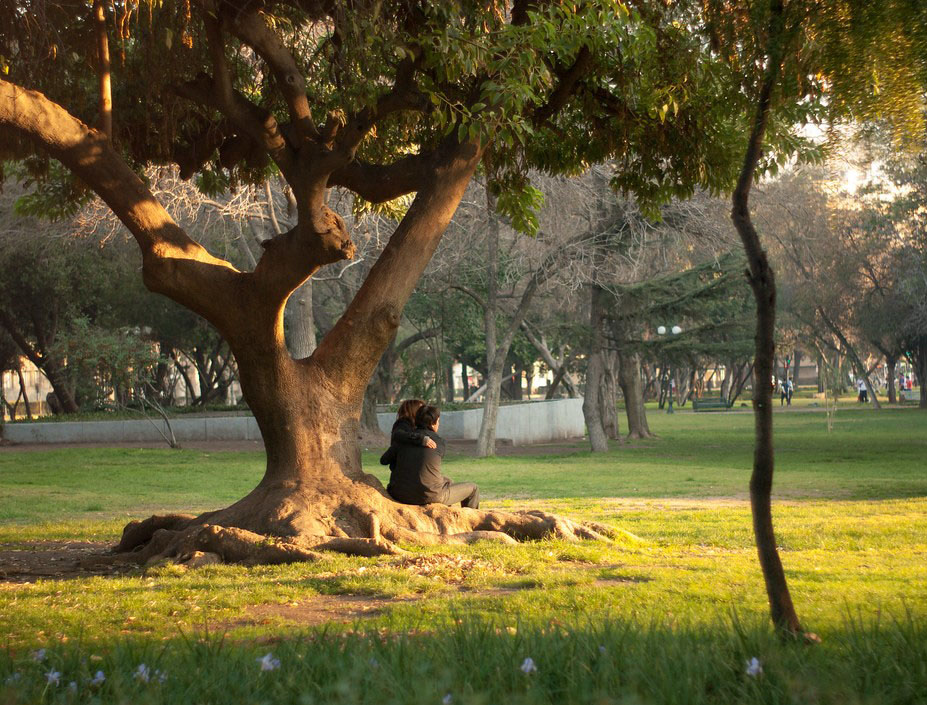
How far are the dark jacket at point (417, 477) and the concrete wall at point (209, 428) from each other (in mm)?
24198

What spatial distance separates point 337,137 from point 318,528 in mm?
3864

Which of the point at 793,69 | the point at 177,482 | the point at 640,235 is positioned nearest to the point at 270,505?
the point at 793,69

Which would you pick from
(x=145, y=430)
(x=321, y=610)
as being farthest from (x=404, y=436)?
(x=145, y=430)

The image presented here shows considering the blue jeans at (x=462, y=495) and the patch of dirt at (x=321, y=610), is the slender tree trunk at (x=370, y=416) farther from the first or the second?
the patch of dirt at (x=321, y=610)

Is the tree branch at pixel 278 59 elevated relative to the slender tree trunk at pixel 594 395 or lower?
elevated

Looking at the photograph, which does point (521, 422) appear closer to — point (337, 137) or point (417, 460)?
point (417, 460)

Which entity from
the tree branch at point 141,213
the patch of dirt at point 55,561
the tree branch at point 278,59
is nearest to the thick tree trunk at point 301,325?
the patch of dirt at point 55,561

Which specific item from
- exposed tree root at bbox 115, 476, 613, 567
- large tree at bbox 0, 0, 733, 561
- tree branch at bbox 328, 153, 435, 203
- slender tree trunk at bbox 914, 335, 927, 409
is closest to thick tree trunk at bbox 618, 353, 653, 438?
large tree at bbox 0, 0, 733, 561

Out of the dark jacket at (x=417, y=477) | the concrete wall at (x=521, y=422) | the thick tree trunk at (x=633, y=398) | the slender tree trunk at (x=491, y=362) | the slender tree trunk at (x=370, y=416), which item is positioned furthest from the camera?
the thick tree trunk at (x=633, y=398)

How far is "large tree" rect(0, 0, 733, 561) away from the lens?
9352mm

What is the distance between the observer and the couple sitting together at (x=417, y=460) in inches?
417

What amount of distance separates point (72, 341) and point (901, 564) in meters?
25.0

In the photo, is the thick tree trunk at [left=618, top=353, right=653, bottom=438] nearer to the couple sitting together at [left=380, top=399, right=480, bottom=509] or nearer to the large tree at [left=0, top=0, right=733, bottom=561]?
the large tree at [left=0, top=0, right=733, bottom=561]

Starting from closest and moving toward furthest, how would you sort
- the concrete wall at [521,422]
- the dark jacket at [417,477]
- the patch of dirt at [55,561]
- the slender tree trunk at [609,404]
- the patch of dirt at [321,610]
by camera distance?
the patch of dirt at [321,610] → the patch of dirt at [55,561] → the dark jacket at [417,477] → the concrete wall at [521,422] → the slender tree trunk at [609,404]
